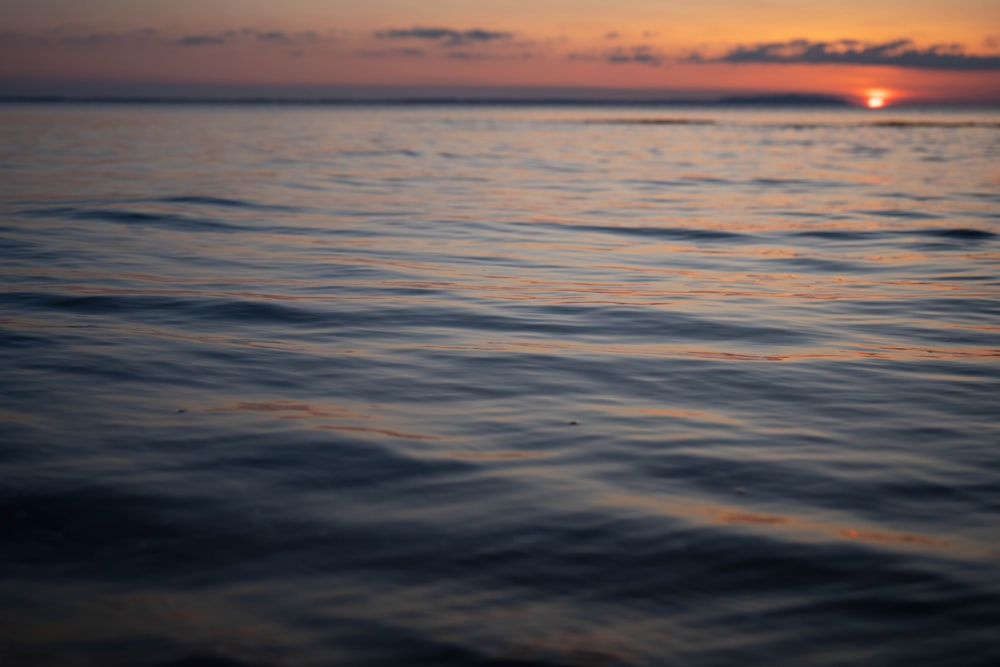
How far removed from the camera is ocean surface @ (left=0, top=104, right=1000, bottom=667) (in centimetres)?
334

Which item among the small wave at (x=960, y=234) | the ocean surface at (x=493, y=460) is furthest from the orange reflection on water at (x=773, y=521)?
the small wave at (x=960, y=234)

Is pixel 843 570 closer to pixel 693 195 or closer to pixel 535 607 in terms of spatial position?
pixel 535 607

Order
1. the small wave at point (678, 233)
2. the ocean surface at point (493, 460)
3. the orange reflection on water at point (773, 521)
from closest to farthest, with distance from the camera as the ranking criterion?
the ocean surface at point (493, 460) < the orange reflection on water at point (773, 521) < the small wave at point (678, 233)

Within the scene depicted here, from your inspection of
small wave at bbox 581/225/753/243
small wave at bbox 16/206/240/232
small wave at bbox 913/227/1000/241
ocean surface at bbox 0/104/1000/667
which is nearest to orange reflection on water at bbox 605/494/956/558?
ocean surface at bbox 0/104/1000/667

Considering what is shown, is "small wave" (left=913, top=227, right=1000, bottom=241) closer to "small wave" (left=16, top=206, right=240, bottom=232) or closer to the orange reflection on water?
"small wave" (left=16, top=206, right=240, bottom=232)

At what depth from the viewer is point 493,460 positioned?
5.05 m

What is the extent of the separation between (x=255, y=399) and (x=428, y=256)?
7348mm

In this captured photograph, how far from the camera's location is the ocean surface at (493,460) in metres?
3.34

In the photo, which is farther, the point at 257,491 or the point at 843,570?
the point at 257,491

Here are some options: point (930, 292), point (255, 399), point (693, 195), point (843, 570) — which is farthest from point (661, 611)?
point (693, 195)

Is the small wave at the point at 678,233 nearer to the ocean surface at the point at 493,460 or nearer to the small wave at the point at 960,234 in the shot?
the ocean surface at the point at 493,460

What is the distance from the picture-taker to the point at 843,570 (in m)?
3.83

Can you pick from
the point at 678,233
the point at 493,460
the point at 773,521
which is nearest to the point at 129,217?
the point at 678,233

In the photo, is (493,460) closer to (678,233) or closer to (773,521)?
(773,521)
